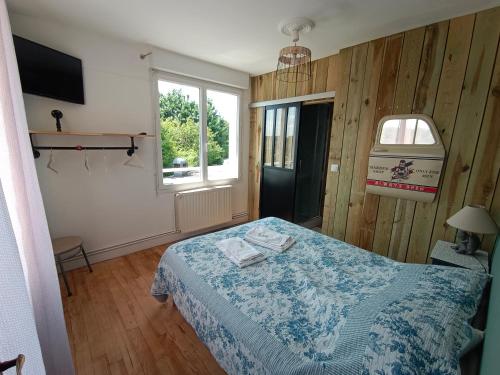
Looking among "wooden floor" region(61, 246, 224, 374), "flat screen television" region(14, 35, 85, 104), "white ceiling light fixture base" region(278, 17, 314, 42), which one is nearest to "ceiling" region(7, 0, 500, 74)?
"white ceiling light fixture base" region(278, 17, 314, 42)

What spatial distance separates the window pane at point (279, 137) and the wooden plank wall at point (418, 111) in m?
0.61

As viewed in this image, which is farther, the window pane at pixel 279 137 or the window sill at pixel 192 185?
the window pane at pixel 279 137

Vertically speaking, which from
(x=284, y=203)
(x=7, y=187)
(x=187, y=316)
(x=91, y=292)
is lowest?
(x=91, y=292)

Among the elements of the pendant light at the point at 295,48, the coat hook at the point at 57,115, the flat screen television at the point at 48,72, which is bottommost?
the coat hook at the point at 57,115

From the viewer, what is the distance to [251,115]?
3723 mm

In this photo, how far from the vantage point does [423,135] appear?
205 centimetres

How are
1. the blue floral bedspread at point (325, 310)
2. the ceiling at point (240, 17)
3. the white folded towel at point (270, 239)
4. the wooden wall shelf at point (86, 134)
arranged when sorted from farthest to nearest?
1. the wooden wall shelf at point (86, 134)
2. the white folded towel at point (270, 239)
3. the ceiling at point (240, 17)
4. the blue floral bedspread at point (325, 310)

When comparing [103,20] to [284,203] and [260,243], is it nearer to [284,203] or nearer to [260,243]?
[260,243]

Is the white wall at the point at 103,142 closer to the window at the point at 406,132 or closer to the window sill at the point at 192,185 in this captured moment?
the window sill at the point at 192,185

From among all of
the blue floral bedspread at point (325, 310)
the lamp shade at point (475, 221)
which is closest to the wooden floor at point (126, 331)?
the blue floral bedspread at point (325, 310)

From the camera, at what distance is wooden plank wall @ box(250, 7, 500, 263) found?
178 cm

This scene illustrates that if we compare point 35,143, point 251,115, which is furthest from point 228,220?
point 35,143

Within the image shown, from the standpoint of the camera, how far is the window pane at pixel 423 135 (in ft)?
6.63

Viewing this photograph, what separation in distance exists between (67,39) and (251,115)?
2.35 meters
